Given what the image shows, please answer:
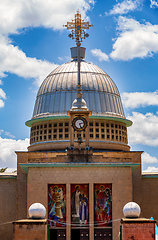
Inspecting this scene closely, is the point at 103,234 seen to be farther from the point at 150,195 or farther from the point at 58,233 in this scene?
the point at 150,195

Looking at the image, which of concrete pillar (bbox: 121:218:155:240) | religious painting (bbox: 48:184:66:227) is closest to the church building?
religious painting (bbox: 48:184:66:227)

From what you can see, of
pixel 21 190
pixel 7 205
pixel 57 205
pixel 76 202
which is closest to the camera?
pixel 57 205

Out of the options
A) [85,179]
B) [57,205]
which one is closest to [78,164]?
[85,179]

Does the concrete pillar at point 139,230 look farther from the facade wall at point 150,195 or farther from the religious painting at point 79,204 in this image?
the facade wall at point 150,195

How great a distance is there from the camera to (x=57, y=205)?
140 feet

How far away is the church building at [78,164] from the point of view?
42.6 metres

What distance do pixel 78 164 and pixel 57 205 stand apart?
143 inches

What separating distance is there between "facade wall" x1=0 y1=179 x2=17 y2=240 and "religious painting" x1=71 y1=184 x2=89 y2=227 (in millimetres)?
8656

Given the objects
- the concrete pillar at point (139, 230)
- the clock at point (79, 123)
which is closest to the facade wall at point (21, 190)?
the clock at point (79, 123)

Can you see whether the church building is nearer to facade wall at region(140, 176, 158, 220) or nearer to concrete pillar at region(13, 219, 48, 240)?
facade wall at region(140, 176, 158, 220)

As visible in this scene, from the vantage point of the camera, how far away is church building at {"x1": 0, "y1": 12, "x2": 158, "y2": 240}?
42.6 meters

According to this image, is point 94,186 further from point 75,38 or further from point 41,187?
point 75,38

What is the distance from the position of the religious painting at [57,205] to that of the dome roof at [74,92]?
35.1ft

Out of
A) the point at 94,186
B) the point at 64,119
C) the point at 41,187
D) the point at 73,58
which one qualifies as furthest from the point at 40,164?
the point at 73,58
